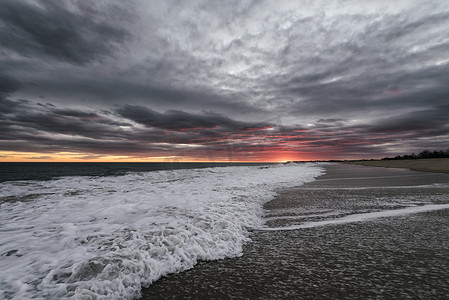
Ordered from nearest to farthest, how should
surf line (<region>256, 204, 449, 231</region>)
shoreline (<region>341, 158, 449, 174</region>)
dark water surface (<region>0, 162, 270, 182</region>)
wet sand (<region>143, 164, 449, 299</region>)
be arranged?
wet sand (<region>143, 164, 449, 299</region>) < surf line (<region>256, 204, 449, 231</region>) < shoreline (<region>341, 158, 449, 174</region>) < dark water surface (<region>0, 162, 270, 182</region>)

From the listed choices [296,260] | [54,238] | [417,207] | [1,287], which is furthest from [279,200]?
[1,287]

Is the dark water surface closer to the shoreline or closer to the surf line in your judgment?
the surf line

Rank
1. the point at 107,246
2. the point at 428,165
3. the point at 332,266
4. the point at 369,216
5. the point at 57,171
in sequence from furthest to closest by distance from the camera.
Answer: the point at 57,171
the point at 428,165
the point at 369,216
the point at 107,246
the point at 332,266

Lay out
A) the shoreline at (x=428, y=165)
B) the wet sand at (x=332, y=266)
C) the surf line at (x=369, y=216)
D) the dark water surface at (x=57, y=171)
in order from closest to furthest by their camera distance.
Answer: the wet sand at (x=332, y=266)
the surf line at (x=369, y=216)
the shoreline at (x=428, y=165)
the dark water surface at (x=57, y=171)

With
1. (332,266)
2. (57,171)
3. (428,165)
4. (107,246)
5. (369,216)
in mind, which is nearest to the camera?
(332,266)

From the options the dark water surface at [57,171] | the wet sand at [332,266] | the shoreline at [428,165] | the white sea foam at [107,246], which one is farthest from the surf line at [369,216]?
the dark water surface at [57,171]

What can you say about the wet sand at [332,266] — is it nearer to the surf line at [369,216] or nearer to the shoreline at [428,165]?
the surf line at [369,216]

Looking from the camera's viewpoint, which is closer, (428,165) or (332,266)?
(332,266)

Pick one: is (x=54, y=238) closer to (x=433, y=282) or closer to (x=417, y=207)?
(x=433, y=282)

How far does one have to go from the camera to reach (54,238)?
4.51m

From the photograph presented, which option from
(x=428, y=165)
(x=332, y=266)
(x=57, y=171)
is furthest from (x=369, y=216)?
(x=57, y=171)

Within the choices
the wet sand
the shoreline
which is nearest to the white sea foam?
the wet sand

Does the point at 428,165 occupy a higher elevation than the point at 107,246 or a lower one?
higher

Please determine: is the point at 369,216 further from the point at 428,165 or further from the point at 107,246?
the point at 428,165
